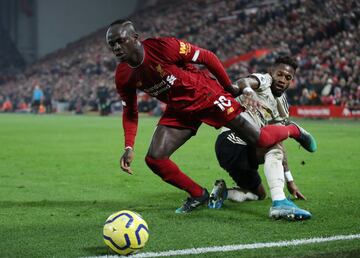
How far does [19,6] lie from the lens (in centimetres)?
5891

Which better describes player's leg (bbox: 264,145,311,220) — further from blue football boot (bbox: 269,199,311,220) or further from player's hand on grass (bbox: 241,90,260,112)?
player's hand on grass (bbox: 241,90,260,112)

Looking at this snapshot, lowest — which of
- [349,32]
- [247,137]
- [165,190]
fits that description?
[165,190]

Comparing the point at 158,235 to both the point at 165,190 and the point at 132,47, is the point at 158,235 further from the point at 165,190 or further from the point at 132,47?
the point at 165,190

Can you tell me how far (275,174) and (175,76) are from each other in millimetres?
1236

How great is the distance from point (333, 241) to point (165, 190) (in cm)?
360

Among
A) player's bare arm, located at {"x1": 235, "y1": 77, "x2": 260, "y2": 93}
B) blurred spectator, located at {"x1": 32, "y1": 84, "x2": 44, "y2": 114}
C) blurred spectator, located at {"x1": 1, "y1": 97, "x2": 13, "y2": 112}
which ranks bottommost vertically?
blurred spectator, located at {"x1": 1, "y1": 97, "x2": 13, "y2": 112}

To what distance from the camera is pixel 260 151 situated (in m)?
6.25

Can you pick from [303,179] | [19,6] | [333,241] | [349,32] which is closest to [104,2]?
[19,6]

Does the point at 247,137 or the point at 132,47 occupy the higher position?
the point at 132,47

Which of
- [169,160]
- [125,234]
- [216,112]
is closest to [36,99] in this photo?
[169,160]

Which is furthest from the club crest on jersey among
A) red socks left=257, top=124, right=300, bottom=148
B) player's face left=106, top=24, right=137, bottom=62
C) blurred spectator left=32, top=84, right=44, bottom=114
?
blurred spectator left=32, top=84, right=44, bottom=114

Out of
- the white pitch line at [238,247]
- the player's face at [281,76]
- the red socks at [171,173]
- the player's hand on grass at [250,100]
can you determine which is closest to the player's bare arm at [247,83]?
the player's hand on grass at [250,100]

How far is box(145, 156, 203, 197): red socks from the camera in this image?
20.0ft

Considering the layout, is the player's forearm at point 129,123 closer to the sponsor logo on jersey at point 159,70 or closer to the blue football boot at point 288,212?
the sponsor logo on jersey at point 159,70
